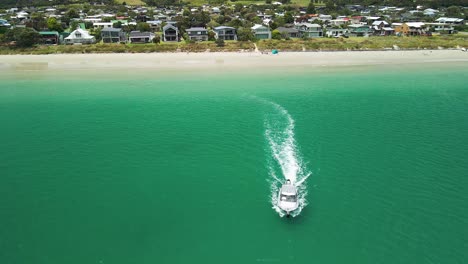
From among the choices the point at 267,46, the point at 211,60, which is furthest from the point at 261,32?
the point at 211,60

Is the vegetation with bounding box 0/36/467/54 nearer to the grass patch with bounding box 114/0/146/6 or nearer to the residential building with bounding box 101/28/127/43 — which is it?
the residential building with bounding box 101/28/127/43

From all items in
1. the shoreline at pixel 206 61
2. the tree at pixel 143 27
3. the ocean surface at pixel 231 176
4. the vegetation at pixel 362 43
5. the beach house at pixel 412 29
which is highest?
the tree at pixel 143 27

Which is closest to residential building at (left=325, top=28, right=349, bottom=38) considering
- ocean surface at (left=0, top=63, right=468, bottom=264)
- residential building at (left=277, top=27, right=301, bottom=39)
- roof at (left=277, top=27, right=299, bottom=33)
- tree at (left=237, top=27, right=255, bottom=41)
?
residential building at (left=277, top=27, right=301, bottom=39)

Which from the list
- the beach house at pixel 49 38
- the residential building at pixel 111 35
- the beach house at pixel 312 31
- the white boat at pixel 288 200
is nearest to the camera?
the white boat at pixel 288 200

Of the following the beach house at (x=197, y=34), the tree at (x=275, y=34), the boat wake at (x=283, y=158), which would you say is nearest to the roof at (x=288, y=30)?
the tree at (x=275, y=34)

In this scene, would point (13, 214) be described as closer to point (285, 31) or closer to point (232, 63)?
point (232, 63)

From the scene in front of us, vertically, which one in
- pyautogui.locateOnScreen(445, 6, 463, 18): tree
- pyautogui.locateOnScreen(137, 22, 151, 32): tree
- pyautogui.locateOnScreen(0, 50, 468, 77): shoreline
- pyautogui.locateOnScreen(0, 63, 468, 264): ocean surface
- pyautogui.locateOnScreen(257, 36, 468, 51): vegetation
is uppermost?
pyautogui.locateOnScreen(445, 6, 463, 18): tree

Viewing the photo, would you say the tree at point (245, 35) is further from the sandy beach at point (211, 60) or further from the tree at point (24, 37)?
the tree at point (24, 37)

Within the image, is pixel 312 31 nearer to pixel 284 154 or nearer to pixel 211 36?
pixel 211 36
